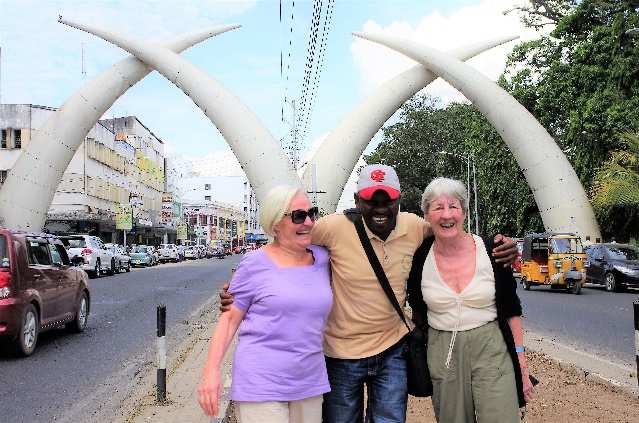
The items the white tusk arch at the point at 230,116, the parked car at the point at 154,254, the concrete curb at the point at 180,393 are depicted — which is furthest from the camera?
the parked car at the point at 154,254

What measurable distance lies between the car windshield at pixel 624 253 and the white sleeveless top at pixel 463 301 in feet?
70.9

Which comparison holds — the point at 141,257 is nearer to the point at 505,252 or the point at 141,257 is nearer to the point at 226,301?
the point at 226,301

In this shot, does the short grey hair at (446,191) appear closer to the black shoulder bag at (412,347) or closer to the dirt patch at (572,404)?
the black shoulder bag at (412,347)

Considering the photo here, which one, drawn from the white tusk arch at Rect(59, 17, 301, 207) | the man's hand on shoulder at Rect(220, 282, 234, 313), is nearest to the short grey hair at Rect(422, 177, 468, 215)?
the man's hand on shoulder at Rect(220, 282, 234, 313)

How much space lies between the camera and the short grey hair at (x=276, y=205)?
347 centimetres

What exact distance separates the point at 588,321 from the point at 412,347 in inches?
461

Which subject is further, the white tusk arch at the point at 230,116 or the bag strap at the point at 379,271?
the white tusk arch at the point at 230,116

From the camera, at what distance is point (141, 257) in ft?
161

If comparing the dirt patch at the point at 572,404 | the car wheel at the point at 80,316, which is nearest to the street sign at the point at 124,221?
the car wheel at the point at 80,316

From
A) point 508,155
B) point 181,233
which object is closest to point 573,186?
point 508,155

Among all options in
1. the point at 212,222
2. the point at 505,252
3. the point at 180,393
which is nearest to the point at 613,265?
the point at 180,393

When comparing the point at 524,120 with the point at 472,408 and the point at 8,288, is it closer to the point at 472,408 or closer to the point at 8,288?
the point at 8,288

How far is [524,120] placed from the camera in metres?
31.3

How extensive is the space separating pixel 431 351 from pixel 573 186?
28476 millimetres
